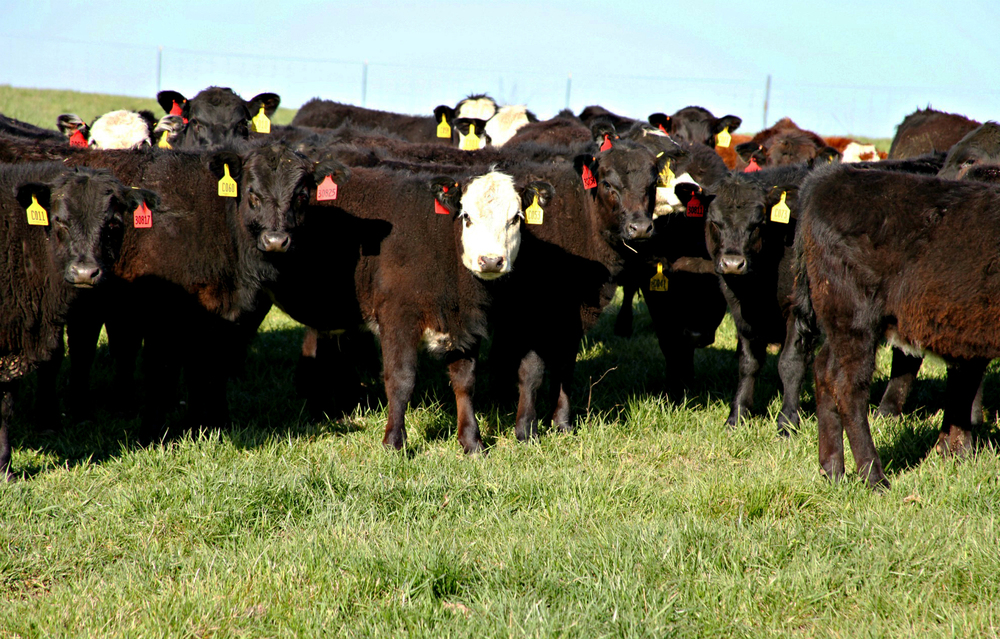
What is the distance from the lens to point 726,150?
13531 millimetres

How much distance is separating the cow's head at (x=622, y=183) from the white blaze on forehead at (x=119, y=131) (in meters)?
5.90

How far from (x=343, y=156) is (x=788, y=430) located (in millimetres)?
4278

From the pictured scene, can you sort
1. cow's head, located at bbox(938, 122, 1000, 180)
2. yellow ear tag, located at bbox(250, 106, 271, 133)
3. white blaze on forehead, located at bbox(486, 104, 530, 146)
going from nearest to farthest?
cow's head, located at bbox(938, 122, 1000, 180), yellow ear tag, located at bbox(250, 106, 271, 133), white blaze on forehead, located at bbox(486, 104, 530, 146)

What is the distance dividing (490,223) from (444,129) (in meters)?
7.42

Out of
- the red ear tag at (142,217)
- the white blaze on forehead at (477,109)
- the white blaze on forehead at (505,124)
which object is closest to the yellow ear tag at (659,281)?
the red ear tag at (142,217)

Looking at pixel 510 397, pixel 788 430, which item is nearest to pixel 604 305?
pixel 510 397

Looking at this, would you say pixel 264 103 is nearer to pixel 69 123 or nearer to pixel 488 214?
pixel 69 123

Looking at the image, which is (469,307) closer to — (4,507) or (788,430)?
(788,430)

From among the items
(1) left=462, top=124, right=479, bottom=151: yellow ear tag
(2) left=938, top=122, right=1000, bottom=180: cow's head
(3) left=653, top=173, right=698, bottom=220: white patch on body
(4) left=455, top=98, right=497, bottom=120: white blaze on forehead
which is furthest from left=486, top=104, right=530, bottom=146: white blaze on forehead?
(2) left=938, top=122, right=1000, bottom=180: cow's head

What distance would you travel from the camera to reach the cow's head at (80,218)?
5.11m

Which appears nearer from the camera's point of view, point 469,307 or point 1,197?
point 1,197

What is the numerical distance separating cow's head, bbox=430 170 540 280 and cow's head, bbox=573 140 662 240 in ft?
2.19

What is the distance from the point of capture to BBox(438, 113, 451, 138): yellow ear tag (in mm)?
12984

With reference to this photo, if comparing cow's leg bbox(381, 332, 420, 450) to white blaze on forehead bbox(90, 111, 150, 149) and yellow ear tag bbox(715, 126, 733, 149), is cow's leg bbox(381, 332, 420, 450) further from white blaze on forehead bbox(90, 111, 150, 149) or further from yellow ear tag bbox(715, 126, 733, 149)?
yellow ear tag bbox(715, 126, 733, 149)
